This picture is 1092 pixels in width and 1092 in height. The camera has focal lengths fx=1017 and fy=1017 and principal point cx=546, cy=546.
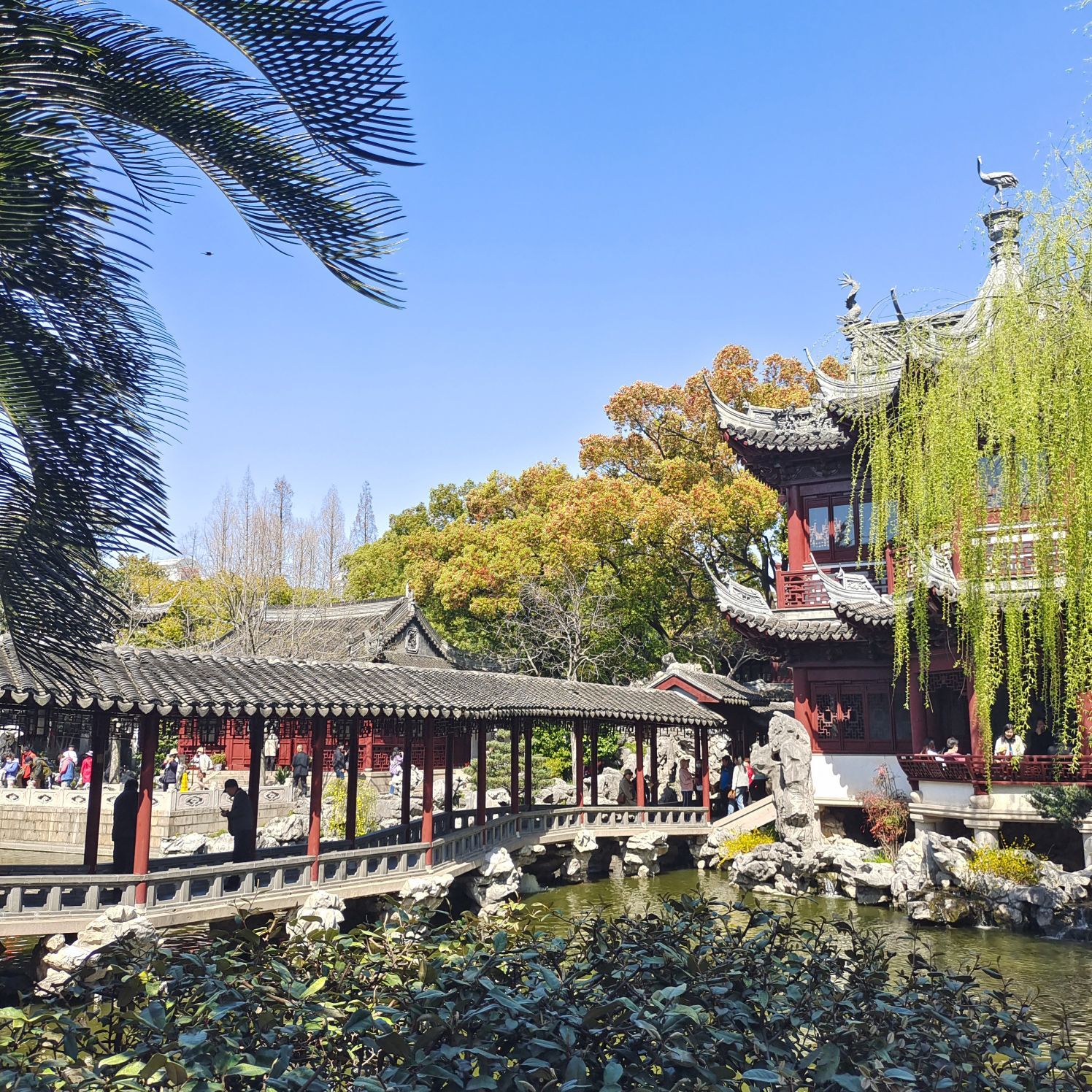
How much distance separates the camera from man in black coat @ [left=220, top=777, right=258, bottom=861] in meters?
10.5

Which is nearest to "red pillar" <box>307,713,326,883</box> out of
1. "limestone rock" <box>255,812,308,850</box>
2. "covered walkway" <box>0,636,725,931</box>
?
"covered walkway" <box>0,636,725,931</box>

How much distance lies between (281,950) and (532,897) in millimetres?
11258

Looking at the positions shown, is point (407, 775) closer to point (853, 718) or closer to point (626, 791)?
point (626, 791)

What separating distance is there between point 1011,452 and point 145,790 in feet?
25.5

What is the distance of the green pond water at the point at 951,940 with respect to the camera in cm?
904

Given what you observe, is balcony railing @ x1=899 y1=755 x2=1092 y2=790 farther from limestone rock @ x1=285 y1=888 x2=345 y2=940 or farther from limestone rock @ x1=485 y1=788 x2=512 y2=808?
limestone rock @ x1=485 y1=788 x2=512 y2=808

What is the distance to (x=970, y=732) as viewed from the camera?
16172mm

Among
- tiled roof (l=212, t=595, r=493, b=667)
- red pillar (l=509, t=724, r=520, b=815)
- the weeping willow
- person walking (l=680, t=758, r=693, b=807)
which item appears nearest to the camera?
the weeping willow

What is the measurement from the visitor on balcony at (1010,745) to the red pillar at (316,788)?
367 inches

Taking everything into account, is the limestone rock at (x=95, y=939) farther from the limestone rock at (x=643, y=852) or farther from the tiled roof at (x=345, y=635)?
the tiled roof at (x=345, y=635)

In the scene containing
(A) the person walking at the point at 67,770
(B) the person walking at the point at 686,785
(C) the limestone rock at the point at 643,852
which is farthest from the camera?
(A) the person walking at the point at 67,770

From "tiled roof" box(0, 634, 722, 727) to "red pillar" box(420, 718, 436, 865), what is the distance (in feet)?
A: 0.98

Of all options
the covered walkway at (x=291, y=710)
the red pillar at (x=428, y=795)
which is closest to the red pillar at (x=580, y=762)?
the covered walkway at (x=291, y=710)

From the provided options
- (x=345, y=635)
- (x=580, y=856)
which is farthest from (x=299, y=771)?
(x=345, y=635)
